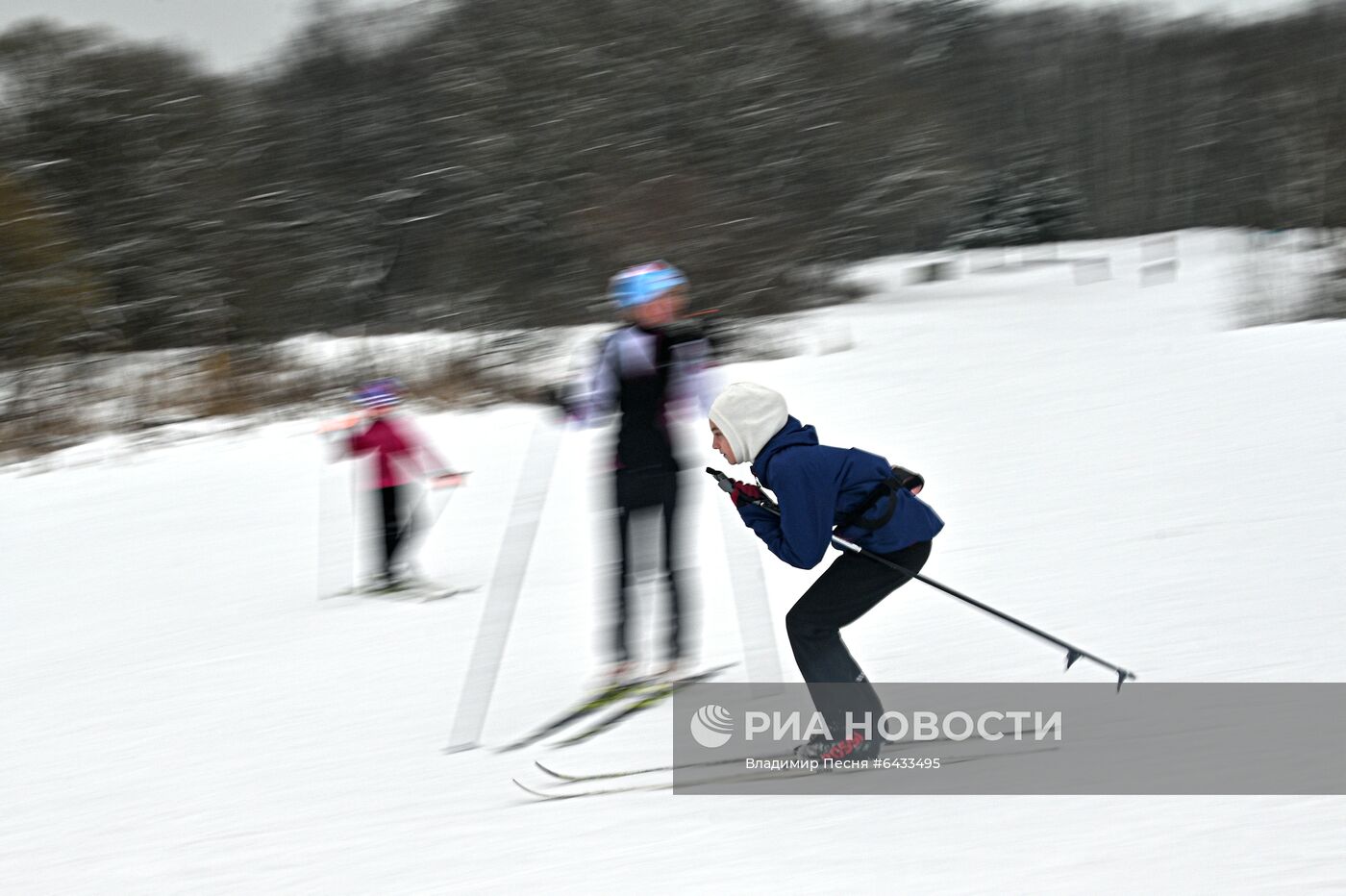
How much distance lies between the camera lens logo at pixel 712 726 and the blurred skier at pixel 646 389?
81cm

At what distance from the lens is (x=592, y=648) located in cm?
637

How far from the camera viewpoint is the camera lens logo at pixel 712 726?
4.51 meters

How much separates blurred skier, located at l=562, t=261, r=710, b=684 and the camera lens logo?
2.64 ft

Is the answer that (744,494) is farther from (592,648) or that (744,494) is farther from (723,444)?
(592,648)

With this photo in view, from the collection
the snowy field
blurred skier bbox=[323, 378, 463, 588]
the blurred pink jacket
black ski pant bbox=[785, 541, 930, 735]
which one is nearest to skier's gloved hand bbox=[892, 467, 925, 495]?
black ski pant bbox=[785, 541, 930, 735]

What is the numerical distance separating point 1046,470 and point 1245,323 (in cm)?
1054

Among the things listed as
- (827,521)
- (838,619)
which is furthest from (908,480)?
(838,619)

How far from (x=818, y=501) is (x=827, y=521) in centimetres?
7

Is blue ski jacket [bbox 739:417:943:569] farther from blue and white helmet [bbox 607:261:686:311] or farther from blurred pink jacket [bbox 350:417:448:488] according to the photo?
blurred pink jacket [bbox 350:417:448:488]

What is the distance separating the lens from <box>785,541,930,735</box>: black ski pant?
12.9 ft

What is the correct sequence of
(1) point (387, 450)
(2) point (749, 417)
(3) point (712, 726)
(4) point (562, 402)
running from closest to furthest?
(2) point (749, 417), (3) point (712, 726), (4) point (562, 402), (1) point (387, 450)

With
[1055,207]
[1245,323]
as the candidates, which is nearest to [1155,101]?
[1055,207]

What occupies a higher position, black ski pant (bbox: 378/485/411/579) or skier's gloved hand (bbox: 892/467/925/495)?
black ski pant (bbox: 378/485/411/579)

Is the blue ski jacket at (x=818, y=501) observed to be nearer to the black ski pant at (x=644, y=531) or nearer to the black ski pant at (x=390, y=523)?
the black ski pant at (x=644, y=531)
